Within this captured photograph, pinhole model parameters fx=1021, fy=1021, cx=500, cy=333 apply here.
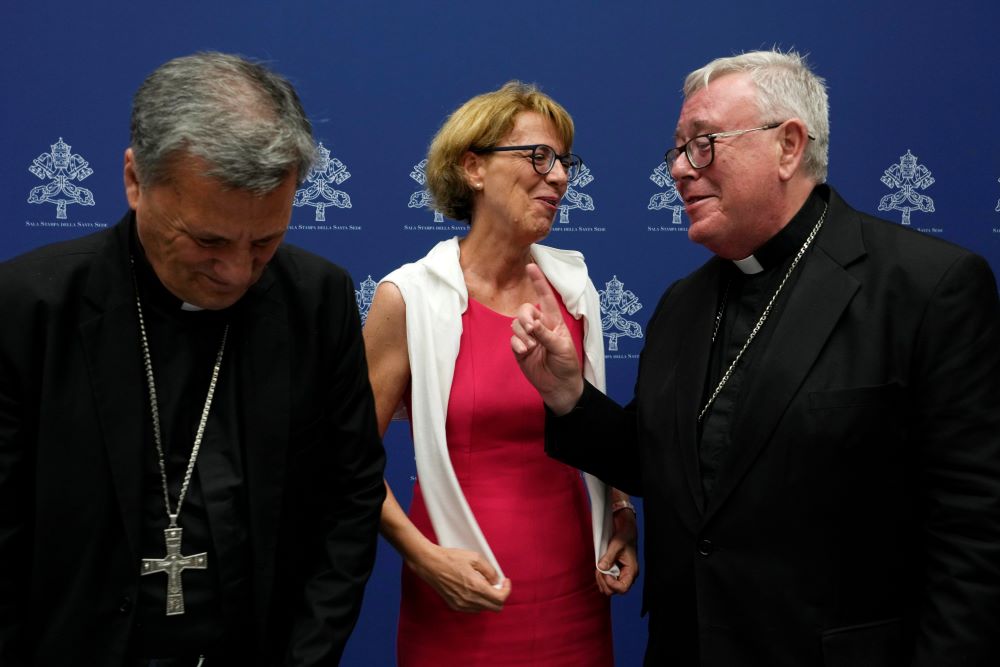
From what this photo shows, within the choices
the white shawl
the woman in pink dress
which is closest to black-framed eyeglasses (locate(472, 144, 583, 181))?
the woman in pink dress

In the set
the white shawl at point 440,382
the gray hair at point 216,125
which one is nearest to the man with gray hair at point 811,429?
the white shawl at point 440,382

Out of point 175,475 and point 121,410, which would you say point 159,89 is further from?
point 175,475

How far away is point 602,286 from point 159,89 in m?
2.31

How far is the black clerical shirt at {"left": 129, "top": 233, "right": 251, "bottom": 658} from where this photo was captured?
1.68m

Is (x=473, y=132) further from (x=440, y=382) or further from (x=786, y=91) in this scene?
(x=786, y=91)

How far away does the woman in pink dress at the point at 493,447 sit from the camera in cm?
241

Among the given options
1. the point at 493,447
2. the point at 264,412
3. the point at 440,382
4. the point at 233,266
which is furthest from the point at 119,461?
the point at 493,447

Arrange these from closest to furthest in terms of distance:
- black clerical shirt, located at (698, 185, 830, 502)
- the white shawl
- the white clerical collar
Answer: black clerical shirt, located at (698, 185, 830, 502) → the white clerical collar → the white shawl

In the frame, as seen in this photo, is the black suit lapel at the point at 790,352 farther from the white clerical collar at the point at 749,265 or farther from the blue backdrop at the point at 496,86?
the blue backdrop at the point at 496,86

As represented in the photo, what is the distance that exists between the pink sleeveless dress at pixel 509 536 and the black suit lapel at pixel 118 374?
92 centimetres

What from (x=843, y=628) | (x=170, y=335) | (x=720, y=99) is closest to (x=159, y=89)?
(x=170, y=335)

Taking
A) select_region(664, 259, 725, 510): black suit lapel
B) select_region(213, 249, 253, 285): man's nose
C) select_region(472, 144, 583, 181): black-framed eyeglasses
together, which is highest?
select_region(472, 144, 583, 181): black-framed eyeglasses

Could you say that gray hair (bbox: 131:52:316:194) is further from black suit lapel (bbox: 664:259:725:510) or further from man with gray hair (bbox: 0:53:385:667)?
black suit lapel (bbox: 664:259:725:510)

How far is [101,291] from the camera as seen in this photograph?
1.68m
